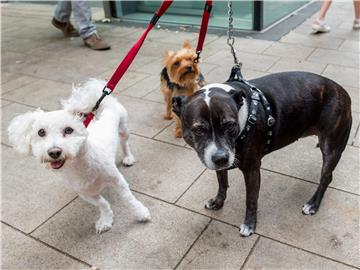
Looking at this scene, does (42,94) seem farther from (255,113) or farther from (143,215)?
(255,113)

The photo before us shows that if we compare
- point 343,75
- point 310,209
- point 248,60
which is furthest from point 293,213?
point 248,60

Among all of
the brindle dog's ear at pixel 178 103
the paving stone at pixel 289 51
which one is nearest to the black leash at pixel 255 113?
the brindle dog's ear at pixel 178 103

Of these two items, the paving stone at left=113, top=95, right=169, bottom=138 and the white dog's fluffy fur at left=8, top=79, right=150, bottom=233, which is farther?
the paving stone at left=113, top=95, right=169, bottom=138

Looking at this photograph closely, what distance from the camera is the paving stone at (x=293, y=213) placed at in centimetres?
284

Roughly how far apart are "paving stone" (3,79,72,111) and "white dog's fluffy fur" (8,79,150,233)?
2385 mm

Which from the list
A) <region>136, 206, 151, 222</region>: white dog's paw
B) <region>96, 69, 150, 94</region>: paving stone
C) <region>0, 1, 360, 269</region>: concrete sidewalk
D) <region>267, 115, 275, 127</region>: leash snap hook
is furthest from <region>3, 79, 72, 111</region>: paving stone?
<region>267, 115, 275, 127</region>: leash snap hook

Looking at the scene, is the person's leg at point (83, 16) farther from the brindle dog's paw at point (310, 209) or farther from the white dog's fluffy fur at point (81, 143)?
the brindle dog's paw at point (310, 209)

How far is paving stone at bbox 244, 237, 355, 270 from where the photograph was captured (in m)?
2.67

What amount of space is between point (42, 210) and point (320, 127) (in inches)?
102

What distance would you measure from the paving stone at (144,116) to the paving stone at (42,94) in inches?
36.6

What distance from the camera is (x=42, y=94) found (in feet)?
19.1

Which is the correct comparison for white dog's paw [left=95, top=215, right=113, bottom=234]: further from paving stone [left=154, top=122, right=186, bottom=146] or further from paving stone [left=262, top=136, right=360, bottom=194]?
paving stone [left=262, top=136, right=360, bottom=194]

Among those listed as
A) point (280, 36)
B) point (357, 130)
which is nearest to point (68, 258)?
point (357, 130)

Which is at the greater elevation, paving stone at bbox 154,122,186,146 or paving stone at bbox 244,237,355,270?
paving stone at bbox 154,122,186,146
